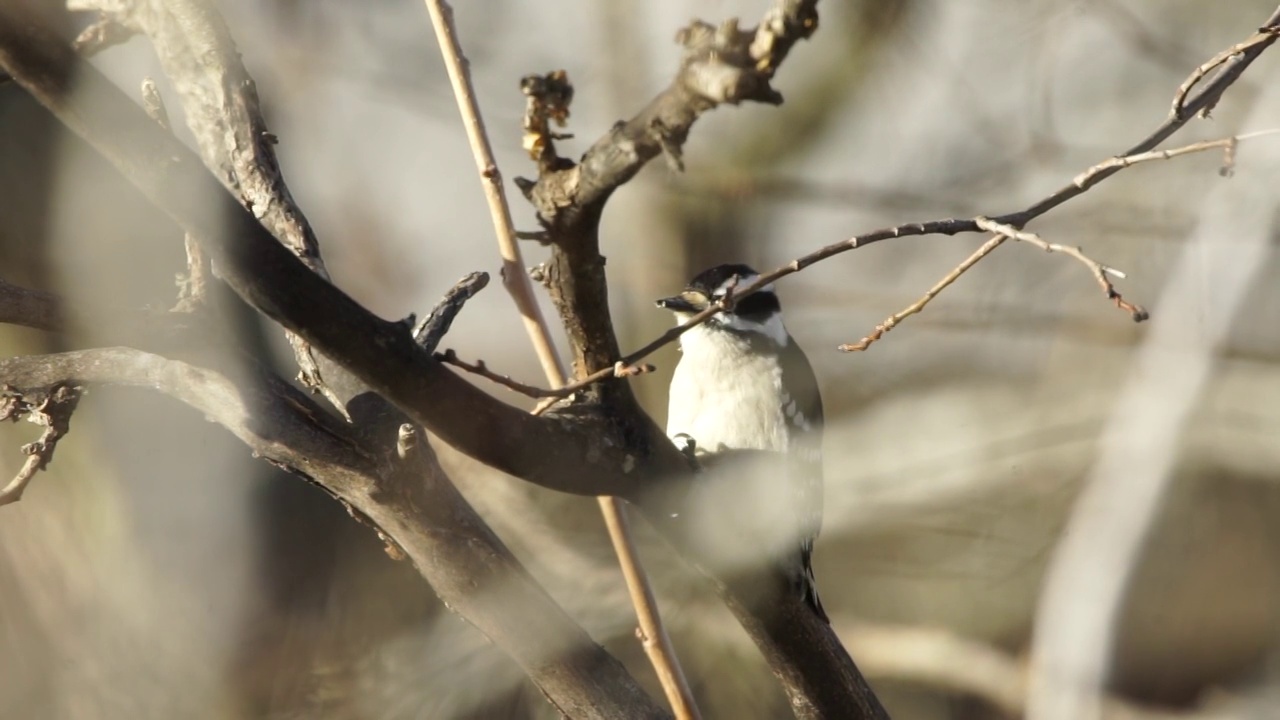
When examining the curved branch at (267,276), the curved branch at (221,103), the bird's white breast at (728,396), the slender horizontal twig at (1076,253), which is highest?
the bird's white breast at (728,396)

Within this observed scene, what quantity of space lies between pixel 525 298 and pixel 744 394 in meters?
1.43

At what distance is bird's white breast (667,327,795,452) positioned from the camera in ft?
11.1

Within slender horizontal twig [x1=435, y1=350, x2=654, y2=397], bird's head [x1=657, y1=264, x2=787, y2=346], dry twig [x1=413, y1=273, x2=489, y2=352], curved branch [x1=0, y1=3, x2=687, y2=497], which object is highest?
bird's head [x1=657, y1=264, x2=787, y2=346]

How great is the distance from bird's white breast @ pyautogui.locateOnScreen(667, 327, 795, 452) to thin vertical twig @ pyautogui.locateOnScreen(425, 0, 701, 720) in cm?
113

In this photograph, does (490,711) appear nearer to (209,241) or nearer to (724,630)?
(724,630)

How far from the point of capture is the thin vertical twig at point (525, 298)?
1.99 metres

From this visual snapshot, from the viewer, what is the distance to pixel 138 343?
1.90 metres

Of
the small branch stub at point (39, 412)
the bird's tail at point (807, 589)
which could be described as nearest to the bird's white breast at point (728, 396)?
the bird's tail at point (807, 589)

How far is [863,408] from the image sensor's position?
257 inches

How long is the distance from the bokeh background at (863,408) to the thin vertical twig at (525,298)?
2.91m

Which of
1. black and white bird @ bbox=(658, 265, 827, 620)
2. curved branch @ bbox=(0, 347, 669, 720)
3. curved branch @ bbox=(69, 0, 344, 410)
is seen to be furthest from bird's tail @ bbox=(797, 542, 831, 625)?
curved branch @ bbox=(69, 0, 344, 410)

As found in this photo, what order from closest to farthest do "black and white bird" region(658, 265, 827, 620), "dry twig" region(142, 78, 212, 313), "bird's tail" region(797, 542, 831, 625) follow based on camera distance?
"dry twig" region(142, 78, 212, 313) → "bird's tail" region(797, 542, 831, 625) → "black and white bird" region(658, 265, 827, 620)

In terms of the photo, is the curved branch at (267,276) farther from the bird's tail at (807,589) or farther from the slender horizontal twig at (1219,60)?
the slender horizontal twig at (1219,60)

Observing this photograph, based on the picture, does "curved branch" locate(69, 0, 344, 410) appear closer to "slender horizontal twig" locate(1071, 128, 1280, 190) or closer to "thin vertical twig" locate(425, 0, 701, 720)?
"thin vertical twig" locate(425, 0, 701, 720)
